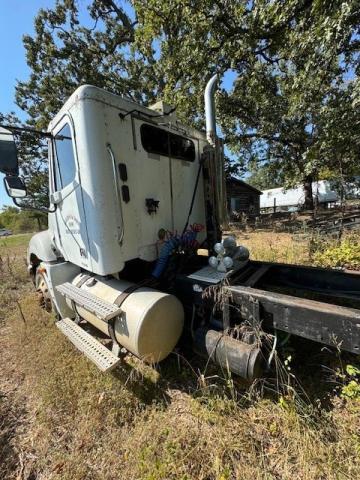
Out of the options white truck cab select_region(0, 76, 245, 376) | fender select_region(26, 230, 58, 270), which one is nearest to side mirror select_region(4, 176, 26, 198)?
white truck cab select_region(0, 76, 245, 376)

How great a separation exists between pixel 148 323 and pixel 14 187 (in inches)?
76.1

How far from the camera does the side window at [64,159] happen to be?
2.77 meters

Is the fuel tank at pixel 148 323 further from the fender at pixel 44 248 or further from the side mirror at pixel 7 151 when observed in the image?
the fender at pixel 44 248

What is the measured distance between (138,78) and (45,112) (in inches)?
251

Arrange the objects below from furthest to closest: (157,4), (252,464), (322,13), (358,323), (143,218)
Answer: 1. (157,4)
2. (322,13)
3. (143,218)
4. (252,464)
5. (358,323)

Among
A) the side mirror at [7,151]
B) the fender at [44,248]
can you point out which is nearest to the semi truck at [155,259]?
the side mirror at [7,151]

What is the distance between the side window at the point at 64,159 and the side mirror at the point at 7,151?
56 centimetres

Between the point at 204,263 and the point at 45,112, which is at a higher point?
the point at 45,112

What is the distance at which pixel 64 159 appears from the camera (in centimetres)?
300

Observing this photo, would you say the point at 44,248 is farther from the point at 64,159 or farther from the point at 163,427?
the point at 163,427

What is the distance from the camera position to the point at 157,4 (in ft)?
23.2

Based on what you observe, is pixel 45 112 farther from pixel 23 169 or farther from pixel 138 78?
pixel 138 78

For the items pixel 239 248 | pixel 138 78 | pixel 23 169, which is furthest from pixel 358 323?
pixel 23 169

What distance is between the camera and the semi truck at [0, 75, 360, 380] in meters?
2.08
